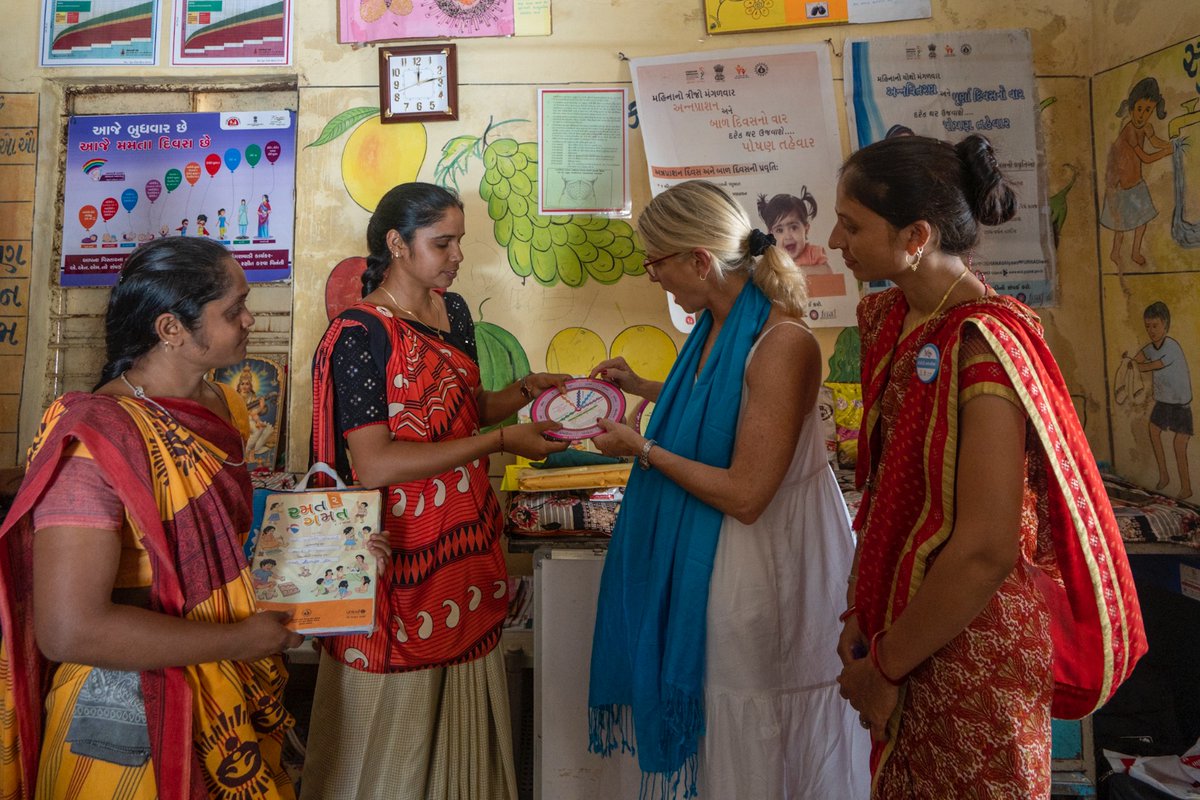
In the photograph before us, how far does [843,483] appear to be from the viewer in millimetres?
3053

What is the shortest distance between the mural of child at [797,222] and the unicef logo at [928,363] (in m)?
1.90

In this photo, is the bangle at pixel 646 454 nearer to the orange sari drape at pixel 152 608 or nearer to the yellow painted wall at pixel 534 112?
the orange sari drape at pixel 152 608

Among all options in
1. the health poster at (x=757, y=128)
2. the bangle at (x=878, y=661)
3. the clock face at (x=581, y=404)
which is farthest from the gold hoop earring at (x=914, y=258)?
the health poster at (x=757, y=128)

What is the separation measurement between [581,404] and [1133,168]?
89.9 inches

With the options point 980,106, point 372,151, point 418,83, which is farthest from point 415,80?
point 980,106

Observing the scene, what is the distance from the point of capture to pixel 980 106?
3.31m

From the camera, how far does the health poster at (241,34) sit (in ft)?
11.1

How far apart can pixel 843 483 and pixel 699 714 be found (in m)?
1.38

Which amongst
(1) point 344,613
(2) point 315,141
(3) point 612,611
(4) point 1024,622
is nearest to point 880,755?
(4) point 1024,622

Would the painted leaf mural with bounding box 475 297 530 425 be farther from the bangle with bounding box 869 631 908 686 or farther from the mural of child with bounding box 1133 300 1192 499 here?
the mural of child with bounding box 1133 300 1192 499

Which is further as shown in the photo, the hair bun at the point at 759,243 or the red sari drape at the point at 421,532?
the red sari drape at the point at 421,532

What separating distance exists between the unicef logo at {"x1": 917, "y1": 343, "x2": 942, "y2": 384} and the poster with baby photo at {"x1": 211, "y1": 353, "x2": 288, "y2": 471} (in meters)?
2.71

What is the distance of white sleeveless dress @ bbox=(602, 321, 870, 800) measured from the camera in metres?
1.86

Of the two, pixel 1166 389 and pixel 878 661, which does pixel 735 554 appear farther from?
pixel 1166 389
